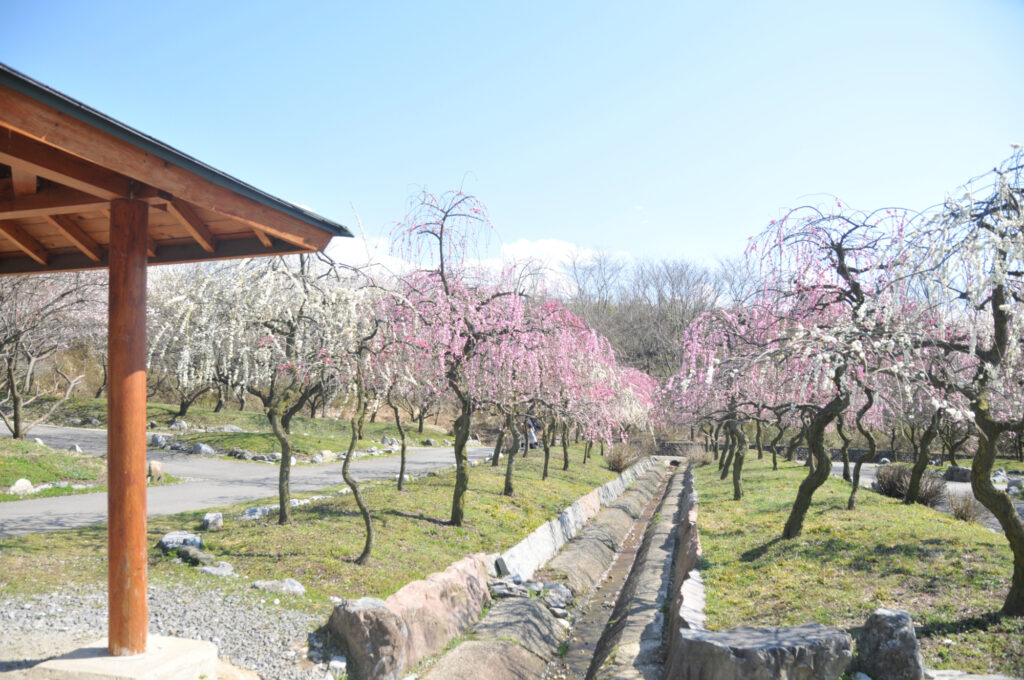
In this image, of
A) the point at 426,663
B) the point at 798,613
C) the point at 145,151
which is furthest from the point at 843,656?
the point at 145,151

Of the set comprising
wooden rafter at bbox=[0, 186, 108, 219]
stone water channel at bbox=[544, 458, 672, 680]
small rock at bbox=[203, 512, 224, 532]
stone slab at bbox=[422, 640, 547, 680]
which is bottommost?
stone water channel at bbox=[544, 458, 672, 680]

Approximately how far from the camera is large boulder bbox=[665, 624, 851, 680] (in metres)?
4.57

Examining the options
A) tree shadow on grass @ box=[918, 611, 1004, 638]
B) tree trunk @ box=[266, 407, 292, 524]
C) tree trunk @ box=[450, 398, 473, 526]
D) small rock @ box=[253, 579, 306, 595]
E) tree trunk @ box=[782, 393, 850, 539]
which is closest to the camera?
tree shadow on grass @ box=[918, 611, 1004, 638]

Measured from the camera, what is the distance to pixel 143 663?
4102mm

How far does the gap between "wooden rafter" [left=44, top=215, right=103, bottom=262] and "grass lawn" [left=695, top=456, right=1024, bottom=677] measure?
6786mm

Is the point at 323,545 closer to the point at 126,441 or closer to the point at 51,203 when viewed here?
the point at 126,441

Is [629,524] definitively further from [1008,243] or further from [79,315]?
[79,315]

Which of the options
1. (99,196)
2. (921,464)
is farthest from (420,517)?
(921,464)

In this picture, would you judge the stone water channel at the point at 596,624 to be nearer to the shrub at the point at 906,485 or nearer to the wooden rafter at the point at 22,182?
the shrub at the point at 906,485

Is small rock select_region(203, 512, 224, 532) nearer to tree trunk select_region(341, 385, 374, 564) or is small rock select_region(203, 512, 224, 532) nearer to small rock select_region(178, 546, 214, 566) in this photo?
small rock select_region(178, 546, 214, 566)

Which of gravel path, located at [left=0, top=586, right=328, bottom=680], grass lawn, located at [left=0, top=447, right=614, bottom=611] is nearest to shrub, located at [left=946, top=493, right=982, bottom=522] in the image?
grass lawn, located at [left=0, top=447, right=614, bottom=611]

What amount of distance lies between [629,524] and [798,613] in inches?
442

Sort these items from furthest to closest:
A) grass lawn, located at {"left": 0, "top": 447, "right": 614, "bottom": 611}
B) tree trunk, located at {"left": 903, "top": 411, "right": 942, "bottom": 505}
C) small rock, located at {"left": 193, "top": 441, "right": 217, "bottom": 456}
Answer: small rock, located at {"left": 193, "top": 441, "right": 217, "bottom": 456} → tree trunk, located at {"left": 903, "top": 411, "right": 942, "bottom": 505} → grass lawn, located at {"left": 0, "top": 447, "right": 614, "bottom": 611}

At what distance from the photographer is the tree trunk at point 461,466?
10672 millimetres
